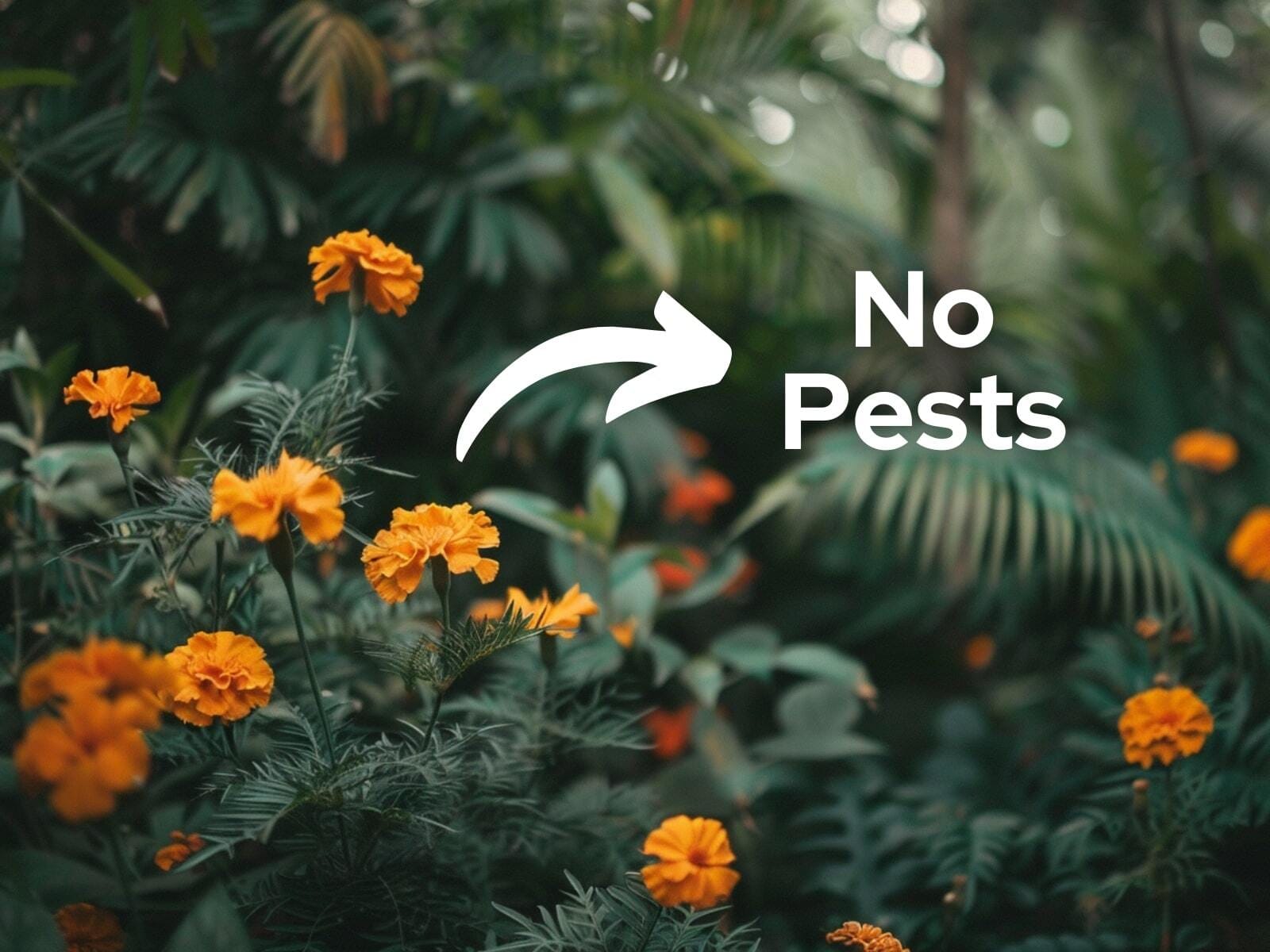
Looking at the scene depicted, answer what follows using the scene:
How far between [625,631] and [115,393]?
22.4 inches

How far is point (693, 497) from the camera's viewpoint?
172cm

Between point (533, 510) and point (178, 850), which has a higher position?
point (533, 510)

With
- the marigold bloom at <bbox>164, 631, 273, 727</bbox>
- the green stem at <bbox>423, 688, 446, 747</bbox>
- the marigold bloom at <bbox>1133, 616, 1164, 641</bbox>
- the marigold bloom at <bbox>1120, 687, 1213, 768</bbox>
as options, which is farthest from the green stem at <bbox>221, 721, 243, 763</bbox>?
the marigold bloom at <bbox>1133, 616, 1164, 641</bbox>

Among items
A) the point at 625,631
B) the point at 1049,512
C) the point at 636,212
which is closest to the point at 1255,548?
the point at 1049,512

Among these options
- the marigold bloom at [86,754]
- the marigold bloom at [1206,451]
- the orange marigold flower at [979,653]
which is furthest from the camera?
the orange marigold flower at [979,653]

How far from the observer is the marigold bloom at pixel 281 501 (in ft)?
2.02

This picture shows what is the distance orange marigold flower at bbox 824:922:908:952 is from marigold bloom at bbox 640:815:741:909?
136 mm

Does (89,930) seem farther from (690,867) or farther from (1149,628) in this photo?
(1149,628)

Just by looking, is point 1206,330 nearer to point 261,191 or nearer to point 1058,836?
point 1058,836

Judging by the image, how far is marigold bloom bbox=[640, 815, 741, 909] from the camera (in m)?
0.68

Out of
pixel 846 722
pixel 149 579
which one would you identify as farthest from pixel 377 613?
pixel 846 722

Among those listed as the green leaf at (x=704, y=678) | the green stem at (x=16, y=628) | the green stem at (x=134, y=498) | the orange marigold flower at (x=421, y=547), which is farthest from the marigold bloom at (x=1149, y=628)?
the green stem at (x=16, y=628)

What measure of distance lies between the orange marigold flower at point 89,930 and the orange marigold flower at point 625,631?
51 centimetres

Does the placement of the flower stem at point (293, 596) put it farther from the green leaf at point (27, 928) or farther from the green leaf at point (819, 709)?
the green leaf at point (819, 709)
